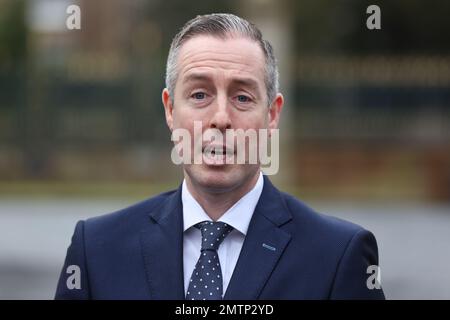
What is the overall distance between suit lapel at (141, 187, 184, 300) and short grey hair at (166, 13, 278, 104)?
0.32m

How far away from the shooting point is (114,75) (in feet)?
55.4

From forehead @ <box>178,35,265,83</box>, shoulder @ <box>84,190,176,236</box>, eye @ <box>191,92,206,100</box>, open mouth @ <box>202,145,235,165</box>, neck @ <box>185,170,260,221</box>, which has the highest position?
forehead @ <box>178,35,265,83</box>

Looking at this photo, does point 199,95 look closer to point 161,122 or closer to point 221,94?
point 221,94

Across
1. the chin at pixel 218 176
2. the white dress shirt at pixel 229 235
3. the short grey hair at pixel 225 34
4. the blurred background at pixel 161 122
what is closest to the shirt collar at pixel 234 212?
the white dress shirt at pixel 229 235

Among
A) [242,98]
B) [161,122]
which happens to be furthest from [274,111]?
[161,122]

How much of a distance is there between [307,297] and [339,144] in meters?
14.3

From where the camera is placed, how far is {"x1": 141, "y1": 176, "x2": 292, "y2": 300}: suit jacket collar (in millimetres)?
2395

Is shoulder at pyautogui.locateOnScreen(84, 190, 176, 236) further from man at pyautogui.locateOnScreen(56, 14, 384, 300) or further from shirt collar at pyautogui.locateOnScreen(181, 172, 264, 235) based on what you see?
shirt collar at pyautogui.locateOnScreen(181, 172, 264, 235)

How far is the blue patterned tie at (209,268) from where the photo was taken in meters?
2.40

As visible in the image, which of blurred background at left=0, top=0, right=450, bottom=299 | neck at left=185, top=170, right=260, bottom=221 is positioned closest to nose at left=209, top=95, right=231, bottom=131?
neck at left=185, top=170, right=260, bottom=221

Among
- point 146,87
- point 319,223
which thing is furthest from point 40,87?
point 319,223

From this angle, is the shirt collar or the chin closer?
the chin

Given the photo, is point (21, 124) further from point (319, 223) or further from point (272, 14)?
point (319, 223)

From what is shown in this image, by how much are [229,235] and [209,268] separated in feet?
0.41
